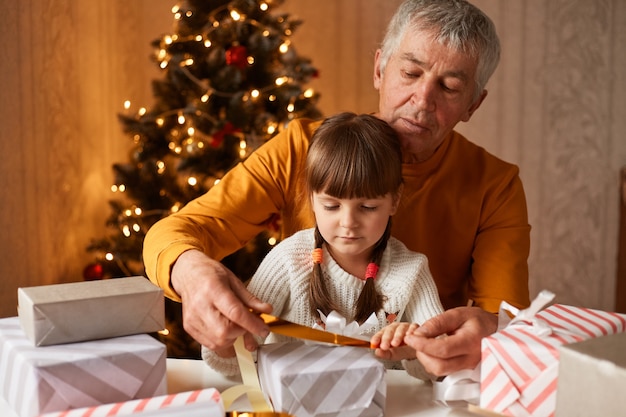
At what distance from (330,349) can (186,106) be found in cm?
227

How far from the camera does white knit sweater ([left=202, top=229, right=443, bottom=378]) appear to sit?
4.93 ft

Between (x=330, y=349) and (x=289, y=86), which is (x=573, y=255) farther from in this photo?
(x=330, y=349)

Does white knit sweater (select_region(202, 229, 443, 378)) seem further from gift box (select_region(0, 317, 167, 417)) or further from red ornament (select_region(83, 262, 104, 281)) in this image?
red ornament (select_region(83, 262, 104, 281))

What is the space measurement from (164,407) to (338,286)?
615 mm

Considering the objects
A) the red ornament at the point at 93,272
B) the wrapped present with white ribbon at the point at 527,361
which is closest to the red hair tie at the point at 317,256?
the wrapped present with white ribbon at the point at 527,361

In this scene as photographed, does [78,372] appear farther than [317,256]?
No

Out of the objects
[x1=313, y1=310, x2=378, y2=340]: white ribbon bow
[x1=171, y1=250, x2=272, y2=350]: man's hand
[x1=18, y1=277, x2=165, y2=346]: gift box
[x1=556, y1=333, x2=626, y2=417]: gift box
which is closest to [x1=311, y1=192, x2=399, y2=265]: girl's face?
[x1=313, y1=310, x2=378, y2=340]: white ribbon bow

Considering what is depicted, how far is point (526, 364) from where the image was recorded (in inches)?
39.2

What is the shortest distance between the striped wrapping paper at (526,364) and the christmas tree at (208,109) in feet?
6.96

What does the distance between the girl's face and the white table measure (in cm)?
29

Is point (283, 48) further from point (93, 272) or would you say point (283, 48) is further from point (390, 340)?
point (390, 340)

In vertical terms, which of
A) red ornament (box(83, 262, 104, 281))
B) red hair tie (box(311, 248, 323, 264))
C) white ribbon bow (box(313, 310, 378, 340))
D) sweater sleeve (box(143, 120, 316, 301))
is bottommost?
red ornament (box(83, 262, 104, 281))

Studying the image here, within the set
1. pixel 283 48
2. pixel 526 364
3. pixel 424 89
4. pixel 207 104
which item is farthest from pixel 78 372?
pixel 283 48

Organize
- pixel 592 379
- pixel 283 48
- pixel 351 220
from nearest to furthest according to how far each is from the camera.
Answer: pixel 592 379 < pixel 351 220 < pixel 283 48
